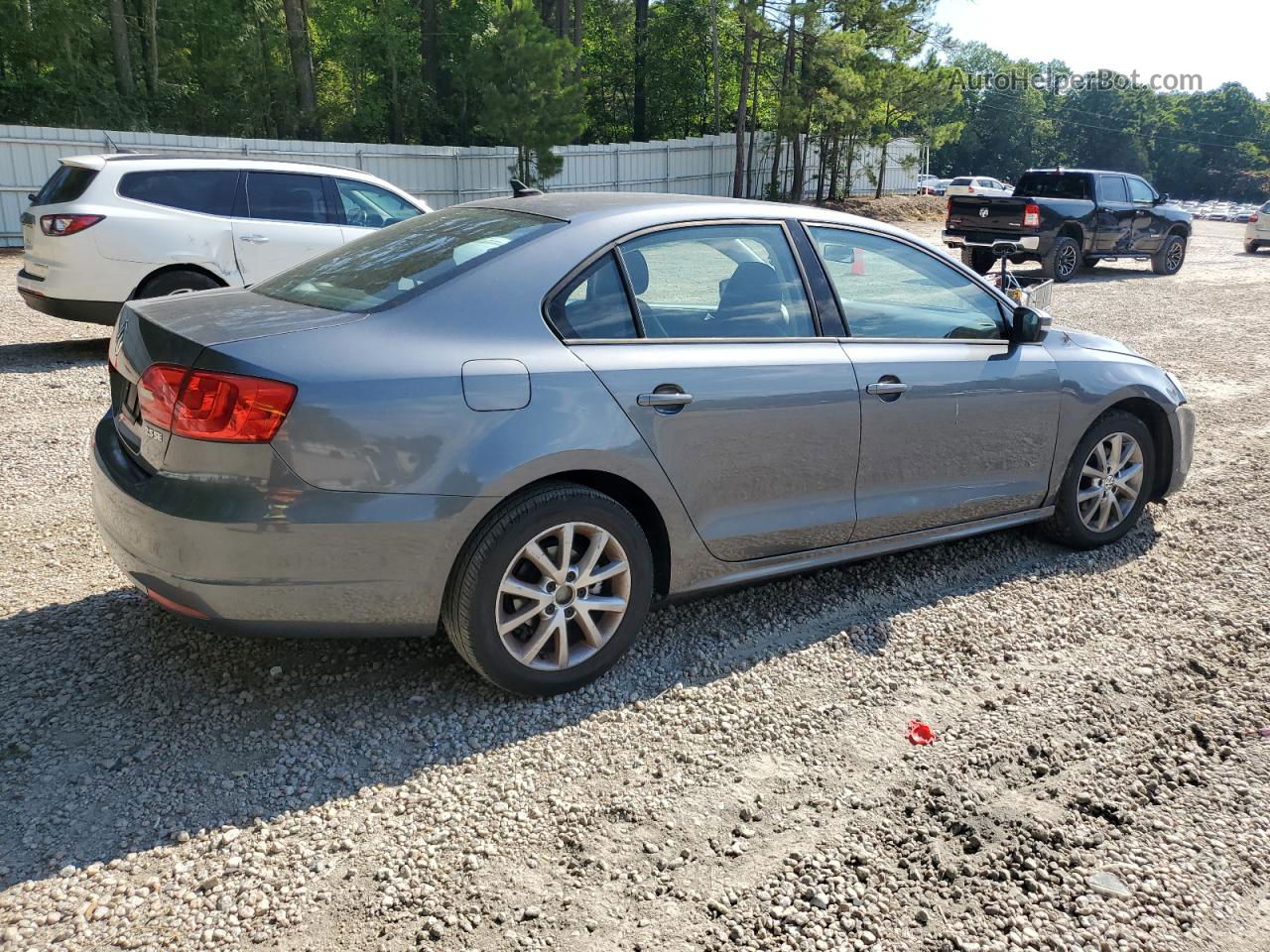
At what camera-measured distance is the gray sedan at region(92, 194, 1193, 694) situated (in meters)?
3.16

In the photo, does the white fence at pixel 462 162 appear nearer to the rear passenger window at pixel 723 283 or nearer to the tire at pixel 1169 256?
the tire at pixel 1169 256

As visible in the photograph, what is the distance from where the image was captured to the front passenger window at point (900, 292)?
4383 millimetres

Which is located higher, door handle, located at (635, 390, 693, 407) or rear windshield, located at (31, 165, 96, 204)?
rear windshield, located at (31, 165, 96, 204)

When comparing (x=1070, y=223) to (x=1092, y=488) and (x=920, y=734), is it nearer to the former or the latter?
(x=1092, y=488)

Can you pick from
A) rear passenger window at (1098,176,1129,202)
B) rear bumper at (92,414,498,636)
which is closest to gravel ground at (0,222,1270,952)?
rear bumper at (92,414,498,636)

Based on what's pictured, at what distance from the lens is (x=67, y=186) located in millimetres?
9164

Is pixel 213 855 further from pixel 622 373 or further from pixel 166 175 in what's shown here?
pixel 166 175

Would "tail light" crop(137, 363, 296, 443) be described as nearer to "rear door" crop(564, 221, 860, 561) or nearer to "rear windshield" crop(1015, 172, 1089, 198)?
"rear door" crop(564, 221, 860, 561)

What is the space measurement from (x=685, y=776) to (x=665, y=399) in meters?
1.25

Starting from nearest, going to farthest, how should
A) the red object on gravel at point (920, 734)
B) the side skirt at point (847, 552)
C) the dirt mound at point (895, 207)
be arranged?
1. the red object on gravel at point (920, 734)
2. the side skirt at point (847, 552)
3. the dirt mound at point (895, 207)

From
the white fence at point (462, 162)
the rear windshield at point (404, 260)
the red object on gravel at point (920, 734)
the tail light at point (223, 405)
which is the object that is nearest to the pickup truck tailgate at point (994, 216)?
the white fence at point (462, 162)

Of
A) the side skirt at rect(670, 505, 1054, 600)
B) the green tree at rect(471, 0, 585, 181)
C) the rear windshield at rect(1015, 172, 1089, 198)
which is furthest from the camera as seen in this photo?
the green tree at rect(471, 0, 585, 181)

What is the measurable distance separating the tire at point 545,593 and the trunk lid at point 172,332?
84cm

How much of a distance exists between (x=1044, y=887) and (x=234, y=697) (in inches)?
101
